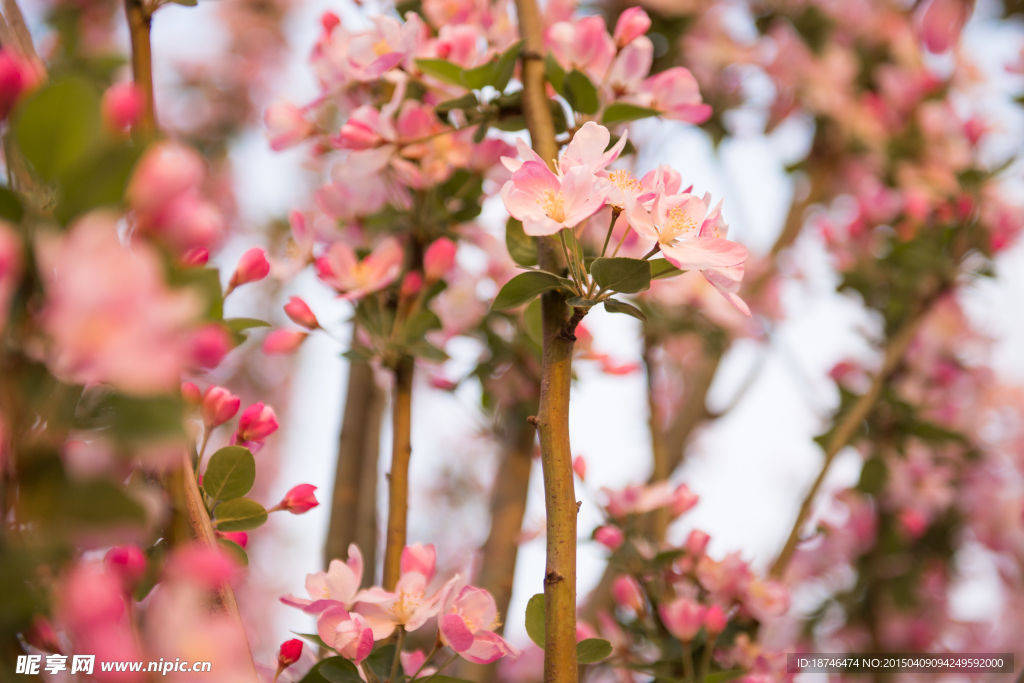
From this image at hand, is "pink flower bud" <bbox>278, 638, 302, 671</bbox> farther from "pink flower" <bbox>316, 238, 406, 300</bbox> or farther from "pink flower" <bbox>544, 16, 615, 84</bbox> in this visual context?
"pink flower" <bbox>544, 16, 615, 84</bbox>

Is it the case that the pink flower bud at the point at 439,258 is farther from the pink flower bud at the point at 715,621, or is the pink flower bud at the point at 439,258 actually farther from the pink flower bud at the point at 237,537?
the pink flower bud at the point at 715,621

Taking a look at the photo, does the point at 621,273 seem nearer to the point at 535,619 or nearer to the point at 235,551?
the point at 535,619

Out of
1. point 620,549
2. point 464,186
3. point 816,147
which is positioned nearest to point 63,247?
point 464,186

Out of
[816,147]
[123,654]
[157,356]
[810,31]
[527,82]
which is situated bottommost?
[123,654]

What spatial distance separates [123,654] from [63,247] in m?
0.20

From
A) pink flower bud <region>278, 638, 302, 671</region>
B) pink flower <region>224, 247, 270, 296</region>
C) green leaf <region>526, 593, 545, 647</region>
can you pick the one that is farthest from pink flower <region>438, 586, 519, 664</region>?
pink flower <region>224, 247, 270, 296</region>

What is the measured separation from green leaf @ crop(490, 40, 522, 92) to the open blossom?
47 cm

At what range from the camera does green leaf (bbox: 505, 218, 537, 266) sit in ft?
2.09

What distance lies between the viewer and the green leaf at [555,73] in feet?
2.45

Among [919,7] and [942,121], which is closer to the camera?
[942,121]

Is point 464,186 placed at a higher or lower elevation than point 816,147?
lower

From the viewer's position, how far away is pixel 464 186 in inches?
37.1

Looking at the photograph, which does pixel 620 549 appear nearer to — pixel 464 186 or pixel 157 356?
pixel 464 186

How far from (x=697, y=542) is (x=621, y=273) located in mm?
559
